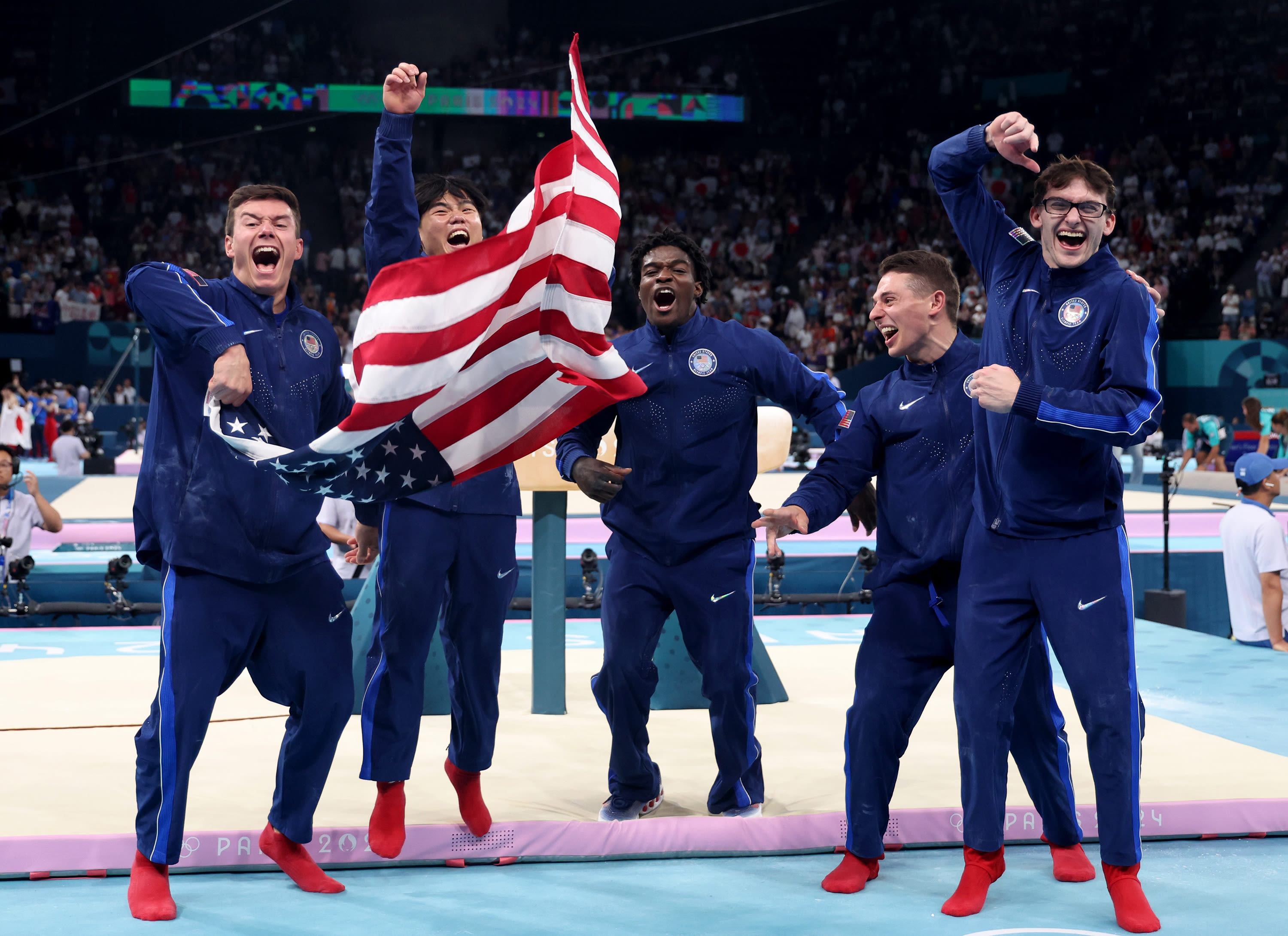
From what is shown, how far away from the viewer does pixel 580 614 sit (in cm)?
980

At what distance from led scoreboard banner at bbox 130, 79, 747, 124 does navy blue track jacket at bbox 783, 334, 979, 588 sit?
81.6 ft

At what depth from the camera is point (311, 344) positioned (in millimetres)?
3809

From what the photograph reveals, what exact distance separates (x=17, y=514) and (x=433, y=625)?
237 inches

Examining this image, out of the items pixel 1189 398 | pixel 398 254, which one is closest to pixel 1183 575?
pixel 398 254

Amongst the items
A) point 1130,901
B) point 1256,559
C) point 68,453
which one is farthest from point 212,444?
point 68,453

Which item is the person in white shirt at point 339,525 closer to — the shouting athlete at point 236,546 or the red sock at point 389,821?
the red sock at point 389,821

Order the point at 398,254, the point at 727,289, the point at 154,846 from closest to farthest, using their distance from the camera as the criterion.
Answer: the point at 154,846 → the point at 398,254 → the point at 727,289

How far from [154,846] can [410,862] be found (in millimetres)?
817

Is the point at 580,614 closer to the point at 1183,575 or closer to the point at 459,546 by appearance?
the point at 1183,575

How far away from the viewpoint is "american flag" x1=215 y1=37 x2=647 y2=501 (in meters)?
3.60

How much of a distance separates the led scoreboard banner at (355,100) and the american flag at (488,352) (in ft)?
80.7

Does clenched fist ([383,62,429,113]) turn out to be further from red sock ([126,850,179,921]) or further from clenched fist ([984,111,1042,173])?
red sock ([126,850,179,921])


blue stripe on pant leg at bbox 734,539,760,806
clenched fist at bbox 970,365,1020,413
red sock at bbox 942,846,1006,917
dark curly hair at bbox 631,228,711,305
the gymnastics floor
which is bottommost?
the gymnastics floor

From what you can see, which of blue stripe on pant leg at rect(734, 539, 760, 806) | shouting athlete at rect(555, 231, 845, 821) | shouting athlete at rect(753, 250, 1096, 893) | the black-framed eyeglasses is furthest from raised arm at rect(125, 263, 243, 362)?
the black-framed eyeglasses
